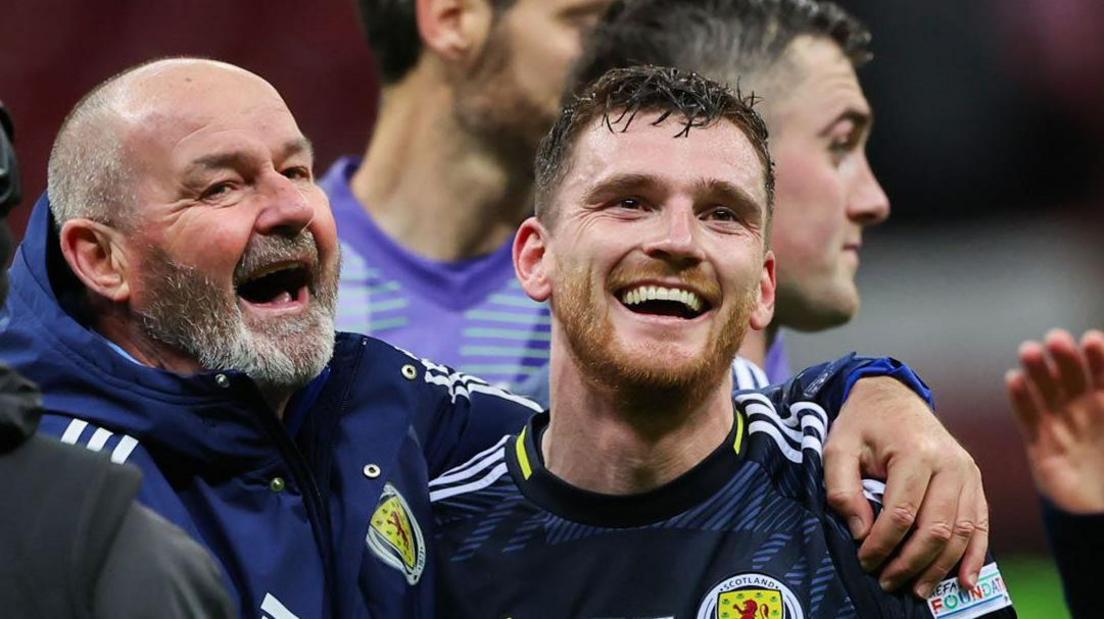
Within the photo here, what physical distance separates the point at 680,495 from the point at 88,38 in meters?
5.06

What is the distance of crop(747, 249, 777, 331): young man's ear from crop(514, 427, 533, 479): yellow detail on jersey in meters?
0.39

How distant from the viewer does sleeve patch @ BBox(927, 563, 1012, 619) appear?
2.48 m

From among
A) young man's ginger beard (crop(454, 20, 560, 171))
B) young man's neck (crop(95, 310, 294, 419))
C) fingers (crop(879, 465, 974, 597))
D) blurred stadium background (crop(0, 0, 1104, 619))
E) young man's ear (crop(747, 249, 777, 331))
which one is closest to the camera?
fingers (crop(879, 465, 974, 597))

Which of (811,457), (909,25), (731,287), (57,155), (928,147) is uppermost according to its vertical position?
(909,25)

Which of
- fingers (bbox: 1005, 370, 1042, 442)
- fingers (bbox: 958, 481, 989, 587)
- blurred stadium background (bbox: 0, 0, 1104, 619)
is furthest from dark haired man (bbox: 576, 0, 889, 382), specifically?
blurred stadium background (bbox: 0, 0, 1104, 619)

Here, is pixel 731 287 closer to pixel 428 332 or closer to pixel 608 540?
pixel 608 540

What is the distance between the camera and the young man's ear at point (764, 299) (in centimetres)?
269

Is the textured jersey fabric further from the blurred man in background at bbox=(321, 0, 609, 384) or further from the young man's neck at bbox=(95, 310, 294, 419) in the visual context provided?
the young man's neck at bbox=(95, 310, 294, 419)

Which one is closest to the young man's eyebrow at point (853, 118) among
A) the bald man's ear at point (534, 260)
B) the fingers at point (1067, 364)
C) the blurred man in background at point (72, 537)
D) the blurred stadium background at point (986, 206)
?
the fingers at point (1067, 364)

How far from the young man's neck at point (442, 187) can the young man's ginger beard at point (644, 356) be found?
1.92 metres

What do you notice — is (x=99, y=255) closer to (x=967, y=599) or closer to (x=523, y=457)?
(x=523, y=457)

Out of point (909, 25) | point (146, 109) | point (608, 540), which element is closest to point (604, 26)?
point (146, 109)

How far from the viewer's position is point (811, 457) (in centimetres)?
268

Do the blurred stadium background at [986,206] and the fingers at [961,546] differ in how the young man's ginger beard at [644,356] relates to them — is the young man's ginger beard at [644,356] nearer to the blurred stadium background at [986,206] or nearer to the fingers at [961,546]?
the fingers at [961,546]
